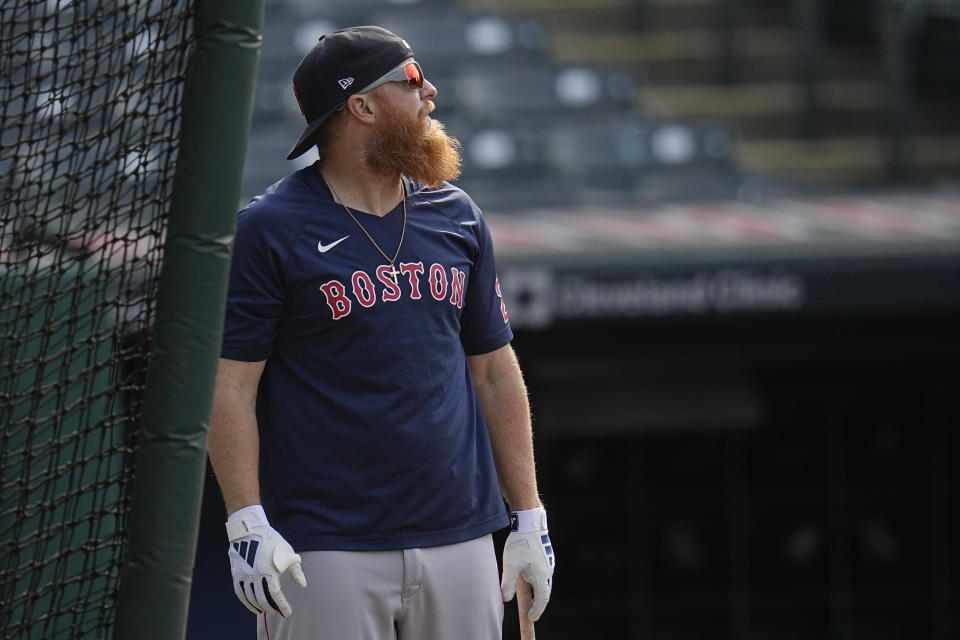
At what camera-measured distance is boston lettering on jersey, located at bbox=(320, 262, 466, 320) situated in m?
2.45

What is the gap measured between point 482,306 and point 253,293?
0.44 meters

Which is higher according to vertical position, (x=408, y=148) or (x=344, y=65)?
(x=344, y=65)

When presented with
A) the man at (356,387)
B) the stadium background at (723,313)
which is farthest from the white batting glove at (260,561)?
the stadium background at (723,313)

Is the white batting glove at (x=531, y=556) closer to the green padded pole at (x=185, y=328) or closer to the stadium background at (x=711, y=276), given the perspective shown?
the green padded pole at (x=185, y=328)

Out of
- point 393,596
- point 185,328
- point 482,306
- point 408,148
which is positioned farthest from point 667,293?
point 185,328

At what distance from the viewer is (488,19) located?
910 centimetres

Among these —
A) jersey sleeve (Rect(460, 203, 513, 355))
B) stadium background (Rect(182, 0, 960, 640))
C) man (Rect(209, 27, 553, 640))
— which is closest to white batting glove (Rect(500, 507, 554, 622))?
man (Rect(209, 27, 553, 640))

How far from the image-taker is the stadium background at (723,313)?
5863 mm

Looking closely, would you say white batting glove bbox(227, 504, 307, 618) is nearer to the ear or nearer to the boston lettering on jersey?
the boston lettering on jersey

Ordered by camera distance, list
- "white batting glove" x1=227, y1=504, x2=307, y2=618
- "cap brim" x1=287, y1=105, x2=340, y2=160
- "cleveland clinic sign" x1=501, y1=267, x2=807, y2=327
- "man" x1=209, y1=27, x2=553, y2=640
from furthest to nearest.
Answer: "cleveland clinic sign" x1=501, y1=267, x2=807, y2=327 → "cap brim" x1=287, y1=105, x2=340, y2=160 → "man" x1=209, y1=27, x2=553, y2=640 → "white batting glove" x1=227, y1=504, x2=307, y2=618

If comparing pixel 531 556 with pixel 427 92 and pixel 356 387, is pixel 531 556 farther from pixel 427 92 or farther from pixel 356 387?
→ pixel 427 92

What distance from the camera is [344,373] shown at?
2465 mm

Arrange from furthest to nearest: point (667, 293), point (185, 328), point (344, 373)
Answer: point (667, 293)
point (344, 373)
point (185, 328)

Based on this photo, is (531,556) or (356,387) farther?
(531,556)
